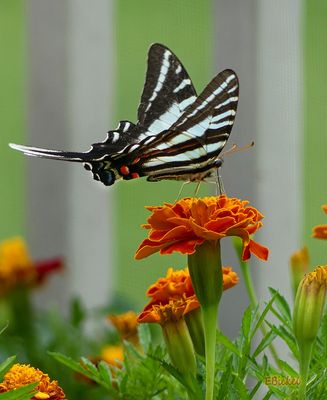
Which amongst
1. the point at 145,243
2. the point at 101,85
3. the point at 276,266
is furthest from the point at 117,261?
the point at 145,243

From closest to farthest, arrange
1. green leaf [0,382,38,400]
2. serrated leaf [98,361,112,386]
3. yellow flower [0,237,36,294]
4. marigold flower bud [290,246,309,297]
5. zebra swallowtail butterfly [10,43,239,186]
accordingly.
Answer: green leaf [0,382,38,400], serrated leaf [98,361,112,386], zebra swallowtail butterfly [10,43,239,186], marigold flower bud [290,246,309,297], yellow flower [0,237,36,294]

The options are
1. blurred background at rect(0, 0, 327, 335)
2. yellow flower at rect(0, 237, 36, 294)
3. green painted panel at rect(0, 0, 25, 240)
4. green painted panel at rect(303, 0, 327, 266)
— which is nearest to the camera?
yellow flower at rect(0, 237, 36, 294)

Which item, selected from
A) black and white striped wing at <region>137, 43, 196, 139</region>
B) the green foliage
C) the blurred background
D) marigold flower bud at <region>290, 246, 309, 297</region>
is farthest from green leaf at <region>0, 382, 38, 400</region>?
the blurred background

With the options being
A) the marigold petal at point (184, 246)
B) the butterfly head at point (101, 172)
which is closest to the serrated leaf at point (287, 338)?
the marigold petal at point (184, 246)

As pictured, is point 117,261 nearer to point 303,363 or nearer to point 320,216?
point 320,216

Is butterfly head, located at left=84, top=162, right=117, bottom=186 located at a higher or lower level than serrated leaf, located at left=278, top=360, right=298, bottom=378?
higher

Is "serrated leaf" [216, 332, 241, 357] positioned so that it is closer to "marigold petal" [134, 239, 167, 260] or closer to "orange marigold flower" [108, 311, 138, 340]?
"marigold petal" [134, 239, 167, 260]
